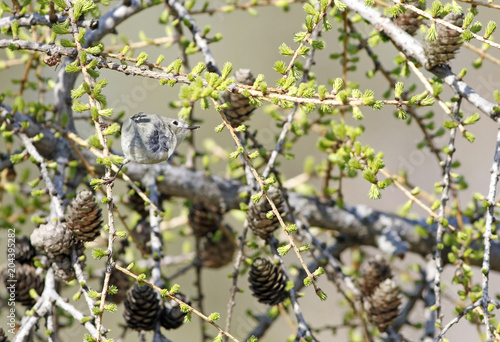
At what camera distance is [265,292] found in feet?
4.00

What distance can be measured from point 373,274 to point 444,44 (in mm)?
678

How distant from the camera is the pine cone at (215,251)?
1.74 meters

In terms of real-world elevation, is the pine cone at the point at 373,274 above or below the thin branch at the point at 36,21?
below

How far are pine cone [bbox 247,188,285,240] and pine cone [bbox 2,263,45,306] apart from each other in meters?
0.55

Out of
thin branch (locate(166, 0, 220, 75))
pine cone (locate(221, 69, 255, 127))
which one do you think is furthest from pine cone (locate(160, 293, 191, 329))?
thin branch (locate(166, 0, 220, 75))

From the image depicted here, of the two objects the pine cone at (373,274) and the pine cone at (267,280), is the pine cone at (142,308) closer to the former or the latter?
the pine cone at (267,280)

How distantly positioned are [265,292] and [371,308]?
0.33 metres

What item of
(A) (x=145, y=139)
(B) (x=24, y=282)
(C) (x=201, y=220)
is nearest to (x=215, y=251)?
(C) (x=201, y=220)

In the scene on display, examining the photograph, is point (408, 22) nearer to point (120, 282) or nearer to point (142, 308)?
point (142, 308)

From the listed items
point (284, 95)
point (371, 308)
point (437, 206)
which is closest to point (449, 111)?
point (437, 206)

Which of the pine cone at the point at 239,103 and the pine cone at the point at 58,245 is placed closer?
the pine cone at the point at 58,245

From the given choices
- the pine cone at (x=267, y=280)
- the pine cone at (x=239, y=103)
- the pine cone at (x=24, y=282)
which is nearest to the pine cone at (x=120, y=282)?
A: the pine cone at (x=24, y=282)

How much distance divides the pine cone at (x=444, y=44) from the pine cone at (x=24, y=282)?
1.09 meters

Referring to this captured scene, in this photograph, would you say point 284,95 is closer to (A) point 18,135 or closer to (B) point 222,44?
(A) point 18,135
